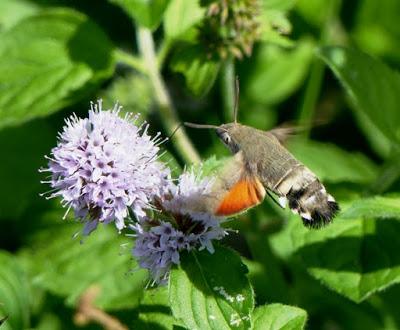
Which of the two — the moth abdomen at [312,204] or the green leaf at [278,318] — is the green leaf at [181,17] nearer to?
the moth abdomen at [312,204]

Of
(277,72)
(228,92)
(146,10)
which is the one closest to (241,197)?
(146,10)

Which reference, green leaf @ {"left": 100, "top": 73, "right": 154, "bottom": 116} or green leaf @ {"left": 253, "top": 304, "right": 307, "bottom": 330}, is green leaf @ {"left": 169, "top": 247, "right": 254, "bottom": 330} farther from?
green leaf @ {"left": 100, "top": 73, "right": 154, "bottom": 116}

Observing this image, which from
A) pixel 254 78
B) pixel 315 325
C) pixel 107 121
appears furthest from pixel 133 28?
pixel 107 121

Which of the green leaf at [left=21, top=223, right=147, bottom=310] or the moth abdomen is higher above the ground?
the moth abdomen

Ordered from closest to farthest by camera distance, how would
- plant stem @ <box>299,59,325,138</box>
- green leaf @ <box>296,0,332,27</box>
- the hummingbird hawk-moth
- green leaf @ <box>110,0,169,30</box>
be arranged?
the hummingbird hawk-moth < green leaf @ <box>110,0,169,30</box> < plant stem @ <box>299,59,325,138</box> < green leaf @ <box>296,0,332,27</box>

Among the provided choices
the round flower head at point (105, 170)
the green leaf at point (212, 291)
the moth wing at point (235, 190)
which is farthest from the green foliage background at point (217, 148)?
the moth wing at point (235, 190)

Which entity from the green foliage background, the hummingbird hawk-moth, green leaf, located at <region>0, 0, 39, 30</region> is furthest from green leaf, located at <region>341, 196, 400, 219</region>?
green leaf, located at <region>0, 0, 39, 30</region>
